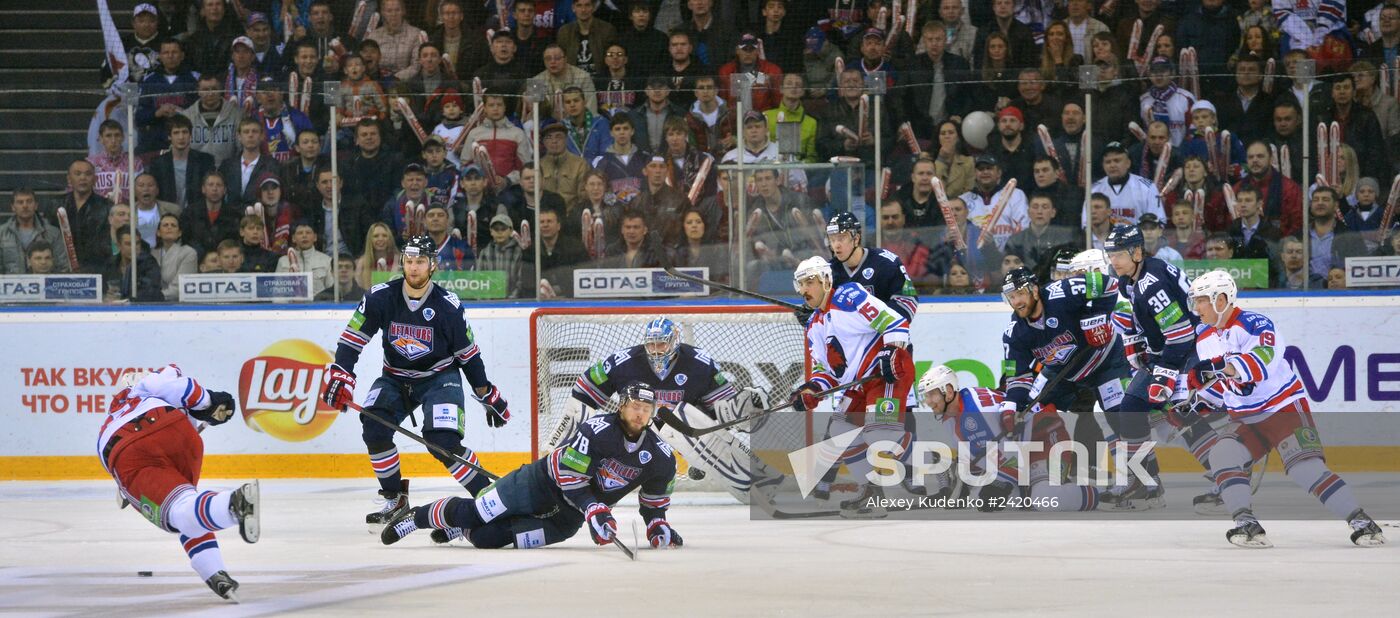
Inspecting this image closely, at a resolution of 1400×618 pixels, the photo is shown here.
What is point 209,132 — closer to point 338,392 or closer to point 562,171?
point 562,171

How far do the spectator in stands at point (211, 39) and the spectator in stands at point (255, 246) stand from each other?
155 centimetres

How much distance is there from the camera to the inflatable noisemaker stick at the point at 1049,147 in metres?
9.24

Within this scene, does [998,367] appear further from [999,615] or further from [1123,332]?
[999,615]

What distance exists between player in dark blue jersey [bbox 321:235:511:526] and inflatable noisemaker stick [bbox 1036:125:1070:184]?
3.56 m

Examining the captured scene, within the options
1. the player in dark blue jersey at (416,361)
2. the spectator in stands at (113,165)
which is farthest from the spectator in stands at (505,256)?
the spectator in stands at (113,165)

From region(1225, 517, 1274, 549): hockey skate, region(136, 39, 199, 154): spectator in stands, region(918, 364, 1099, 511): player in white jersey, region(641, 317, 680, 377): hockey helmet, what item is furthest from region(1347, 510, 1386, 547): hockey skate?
region(136, 39, 199, 154): spectator in stands

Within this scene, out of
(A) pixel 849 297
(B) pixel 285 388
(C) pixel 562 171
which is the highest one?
(C) pixel 562 171

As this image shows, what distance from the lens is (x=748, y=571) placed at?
562cm

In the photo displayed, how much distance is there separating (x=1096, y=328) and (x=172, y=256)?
5.30m

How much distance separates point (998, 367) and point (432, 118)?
3593 mm


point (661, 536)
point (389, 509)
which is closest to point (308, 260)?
point (389, 509)

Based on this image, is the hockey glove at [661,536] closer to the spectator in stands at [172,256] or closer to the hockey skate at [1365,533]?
the hockey skate at [1365,533]

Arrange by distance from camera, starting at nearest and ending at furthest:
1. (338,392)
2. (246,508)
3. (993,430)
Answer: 1. (246,508)
2. (338,392)
3. (993,430)

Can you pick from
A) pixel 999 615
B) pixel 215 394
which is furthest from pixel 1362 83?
pixel 215 394
